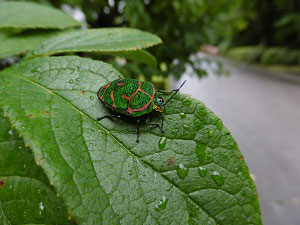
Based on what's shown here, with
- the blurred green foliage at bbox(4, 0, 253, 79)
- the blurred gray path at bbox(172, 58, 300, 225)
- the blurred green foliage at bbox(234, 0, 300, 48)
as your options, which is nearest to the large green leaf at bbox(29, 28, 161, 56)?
the blurred green foliage at bbox(4, 0, 253, 79)

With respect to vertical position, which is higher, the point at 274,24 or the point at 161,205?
the point at 274,24

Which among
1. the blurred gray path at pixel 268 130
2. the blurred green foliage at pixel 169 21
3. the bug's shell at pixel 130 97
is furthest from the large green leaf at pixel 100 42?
the blurred gray path at pixel 268 130

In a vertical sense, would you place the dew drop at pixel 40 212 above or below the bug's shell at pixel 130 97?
below

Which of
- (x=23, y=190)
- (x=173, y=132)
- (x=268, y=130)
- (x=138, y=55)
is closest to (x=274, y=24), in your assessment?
(x=268, y=130)

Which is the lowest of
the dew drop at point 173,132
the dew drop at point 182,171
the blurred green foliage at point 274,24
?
the dew drop at point 182,171

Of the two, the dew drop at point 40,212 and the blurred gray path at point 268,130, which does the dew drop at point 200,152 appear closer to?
the dew drop at point 40,212

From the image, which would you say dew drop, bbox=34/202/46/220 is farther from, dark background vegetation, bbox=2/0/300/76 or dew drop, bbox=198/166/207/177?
dark background vegetation, bbox=2/0/300/76

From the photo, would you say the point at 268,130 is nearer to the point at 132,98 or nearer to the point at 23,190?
the point at 132,98

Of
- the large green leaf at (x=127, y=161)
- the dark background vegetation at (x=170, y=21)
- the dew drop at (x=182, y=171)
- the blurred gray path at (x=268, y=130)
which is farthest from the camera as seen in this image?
the blurred gray path at (x=268, y=130)
